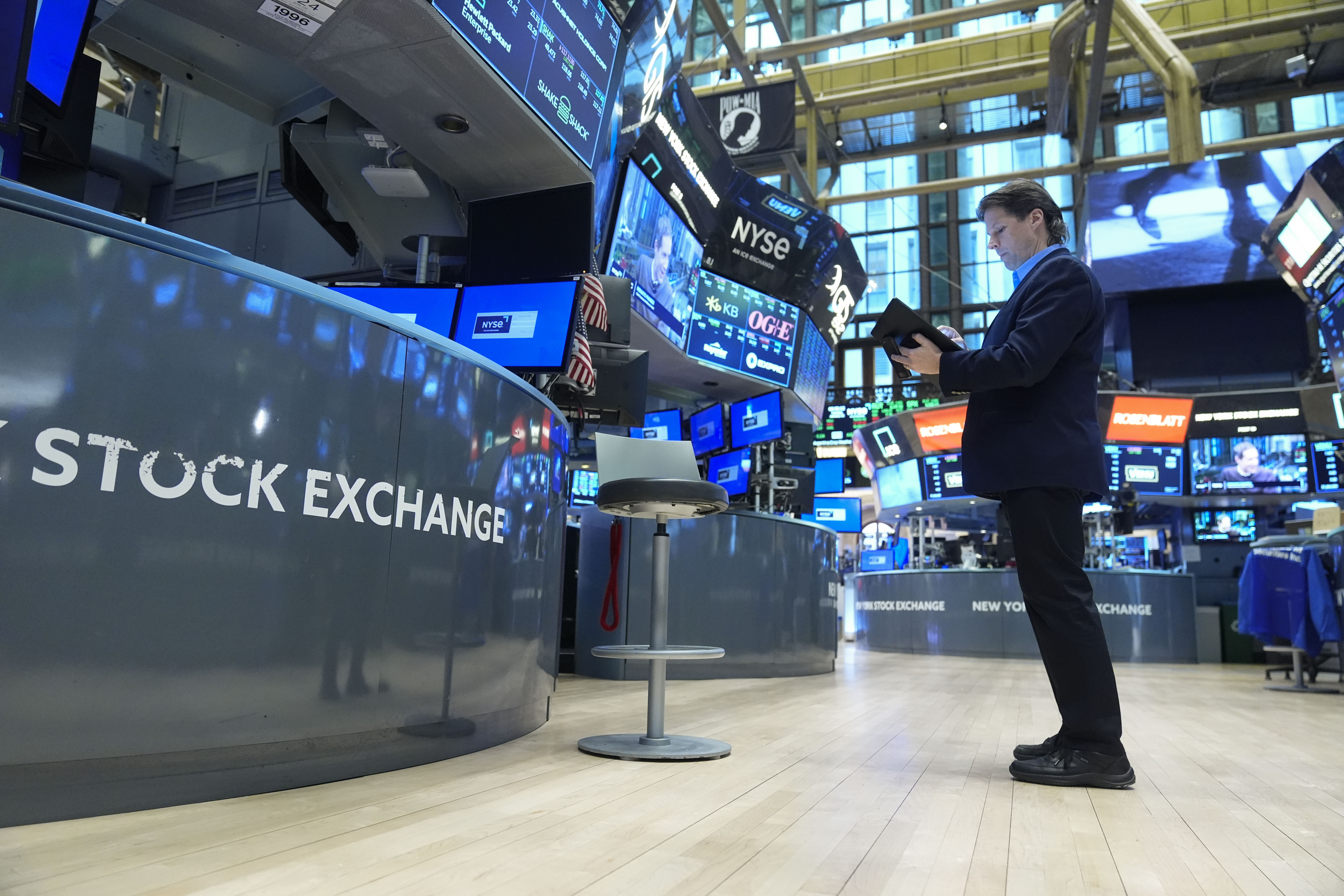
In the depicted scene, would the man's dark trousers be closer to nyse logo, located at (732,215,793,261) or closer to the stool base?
the stool base

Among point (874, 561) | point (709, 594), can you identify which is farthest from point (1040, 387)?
point (874, 561)

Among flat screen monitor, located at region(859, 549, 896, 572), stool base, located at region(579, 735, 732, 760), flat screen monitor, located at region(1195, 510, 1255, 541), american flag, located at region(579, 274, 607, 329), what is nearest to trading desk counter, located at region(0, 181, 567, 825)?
stool base, located at region(579, 735, 732, 760)

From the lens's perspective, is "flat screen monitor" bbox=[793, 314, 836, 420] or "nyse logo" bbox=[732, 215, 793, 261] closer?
"nyse logo" bbox=[732, 215, 793, 261]

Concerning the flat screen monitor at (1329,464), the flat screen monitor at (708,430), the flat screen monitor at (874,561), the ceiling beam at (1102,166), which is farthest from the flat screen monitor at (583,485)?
the flat screen monitor at (1329,464)

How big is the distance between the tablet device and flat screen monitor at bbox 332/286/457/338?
98.0 inches

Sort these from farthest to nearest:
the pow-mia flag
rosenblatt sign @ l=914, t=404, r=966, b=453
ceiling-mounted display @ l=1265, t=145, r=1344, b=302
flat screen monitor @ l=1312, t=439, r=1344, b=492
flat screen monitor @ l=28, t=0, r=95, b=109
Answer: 1. rosenblatt sign @ l=914, t=404, r=966, b=453
2. flat screen monitor @ l=1312, t=439, r=1344, b=492
3. the pow-mia flag
4. ceiling-mounted display @ l=1265, t=145, r=1344, b=302
5. flat screen monitor @ l=28, t=0, r=95, b=109

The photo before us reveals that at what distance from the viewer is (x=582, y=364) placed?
4.91 m

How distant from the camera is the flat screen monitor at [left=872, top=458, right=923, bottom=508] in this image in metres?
12.7

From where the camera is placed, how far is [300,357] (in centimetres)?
186

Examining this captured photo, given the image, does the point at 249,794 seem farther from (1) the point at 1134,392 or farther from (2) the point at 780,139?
(1) the point at 1134,392

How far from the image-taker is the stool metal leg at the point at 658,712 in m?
2.44

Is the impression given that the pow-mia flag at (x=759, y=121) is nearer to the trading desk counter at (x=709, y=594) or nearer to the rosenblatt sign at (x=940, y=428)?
the rosenblatt sign at (x=940, y=428)

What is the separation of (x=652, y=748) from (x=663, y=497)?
72cm

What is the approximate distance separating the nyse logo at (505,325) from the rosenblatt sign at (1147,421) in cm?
966
